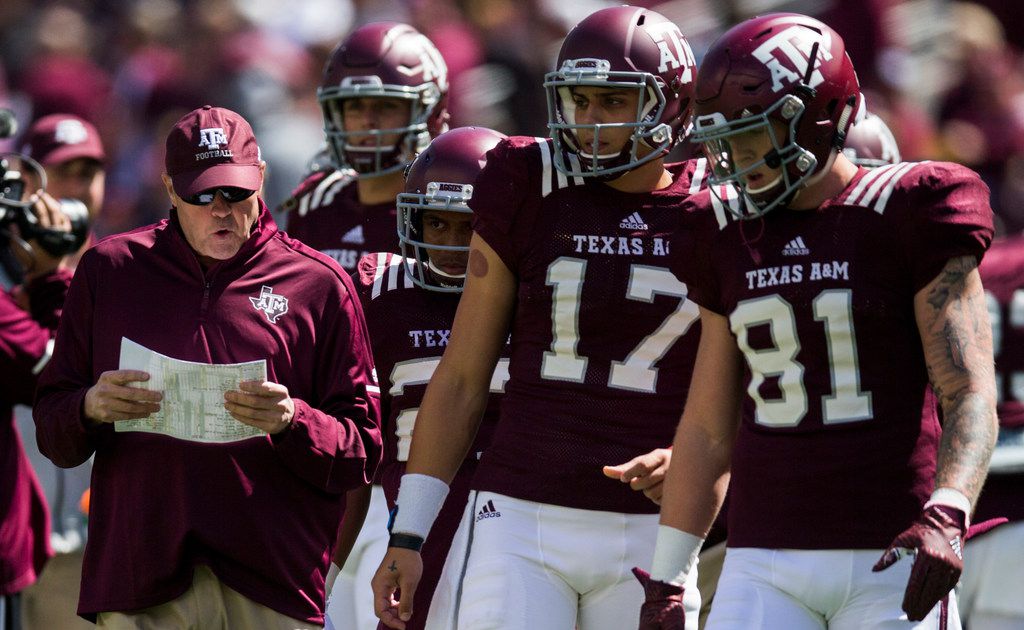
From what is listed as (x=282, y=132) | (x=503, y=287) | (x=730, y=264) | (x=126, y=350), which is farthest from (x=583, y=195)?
(x=282, y=132)

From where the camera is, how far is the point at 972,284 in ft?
11.7

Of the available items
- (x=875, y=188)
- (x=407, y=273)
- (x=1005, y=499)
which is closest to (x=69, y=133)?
(x=407, y=273)

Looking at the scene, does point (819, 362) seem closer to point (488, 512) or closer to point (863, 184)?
point (863, 184)

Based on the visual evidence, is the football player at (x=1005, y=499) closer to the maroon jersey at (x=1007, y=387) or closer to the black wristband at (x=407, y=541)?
the maroon jersey at (x=1007, y=387)

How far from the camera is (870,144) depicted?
6.15 metres

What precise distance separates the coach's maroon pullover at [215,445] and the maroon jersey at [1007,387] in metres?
2.28

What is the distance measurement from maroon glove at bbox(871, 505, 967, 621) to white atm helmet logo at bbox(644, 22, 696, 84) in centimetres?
146

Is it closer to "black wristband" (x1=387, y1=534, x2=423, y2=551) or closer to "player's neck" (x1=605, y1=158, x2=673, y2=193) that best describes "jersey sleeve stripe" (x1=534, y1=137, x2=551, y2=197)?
"player's neck" (x1=605, y1=158, x2=673, y2=193)

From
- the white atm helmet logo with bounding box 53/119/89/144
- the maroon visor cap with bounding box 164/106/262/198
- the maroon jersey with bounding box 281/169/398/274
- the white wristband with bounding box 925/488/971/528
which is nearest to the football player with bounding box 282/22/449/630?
the maroon jersey with bounding box 281/169/398/274

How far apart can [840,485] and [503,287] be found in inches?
40.3

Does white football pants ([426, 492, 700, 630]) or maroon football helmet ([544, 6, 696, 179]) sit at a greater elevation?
maroon football helmet ([544, 6, 696, 179])

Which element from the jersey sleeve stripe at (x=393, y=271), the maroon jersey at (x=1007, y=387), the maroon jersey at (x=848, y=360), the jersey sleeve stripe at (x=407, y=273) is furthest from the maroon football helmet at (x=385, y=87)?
the maroon jersey at (x=848, y=360)

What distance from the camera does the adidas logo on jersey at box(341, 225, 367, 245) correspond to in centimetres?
616

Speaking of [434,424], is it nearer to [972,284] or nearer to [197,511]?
[197,511]
